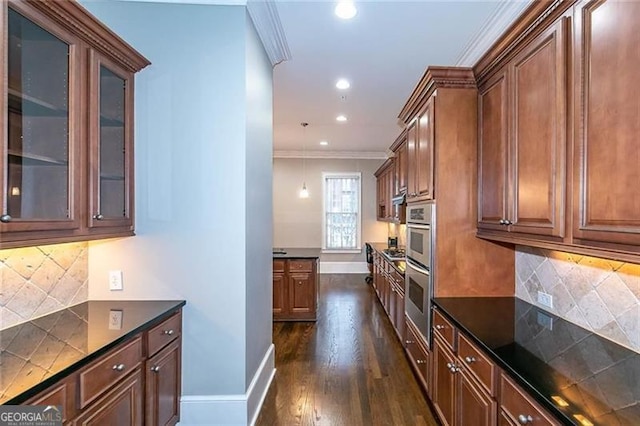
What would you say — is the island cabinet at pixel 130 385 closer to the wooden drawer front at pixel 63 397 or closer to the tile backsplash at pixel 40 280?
the wooden drawer front at pixel 63 397

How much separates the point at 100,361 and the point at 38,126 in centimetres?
112

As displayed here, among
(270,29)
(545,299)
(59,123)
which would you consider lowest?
(545,299)

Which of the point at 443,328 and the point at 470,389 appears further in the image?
the point at 443,328

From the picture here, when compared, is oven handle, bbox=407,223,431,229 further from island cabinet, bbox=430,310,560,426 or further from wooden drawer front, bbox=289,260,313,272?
wooden drawer front, bbox=289,260,313,272

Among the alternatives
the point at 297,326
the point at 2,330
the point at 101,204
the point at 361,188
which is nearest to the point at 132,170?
the point at 101,204

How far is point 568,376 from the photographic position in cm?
129

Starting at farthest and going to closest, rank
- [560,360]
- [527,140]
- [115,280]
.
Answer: [115,280] → [527,140] → [560,360]

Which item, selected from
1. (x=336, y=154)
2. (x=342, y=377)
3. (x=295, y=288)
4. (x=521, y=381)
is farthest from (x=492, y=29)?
(x=336, y=154)

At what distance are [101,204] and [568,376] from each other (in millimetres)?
2420

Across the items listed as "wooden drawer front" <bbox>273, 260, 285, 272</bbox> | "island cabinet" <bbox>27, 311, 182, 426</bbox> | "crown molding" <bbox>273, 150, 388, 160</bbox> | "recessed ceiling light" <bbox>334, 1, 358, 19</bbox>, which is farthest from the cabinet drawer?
"crown molding" <bbox>273, 150, 388, 160</bbox>

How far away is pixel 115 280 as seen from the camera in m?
2.25

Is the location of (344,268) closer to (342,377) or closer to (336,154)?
(336,154)

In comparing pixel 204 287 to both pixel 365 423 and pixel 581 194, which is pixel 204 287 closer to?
pixel 365 423

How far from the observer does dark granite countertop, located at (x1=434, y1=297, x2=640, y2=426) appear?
1.09 meters
